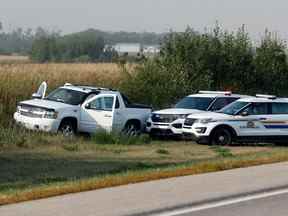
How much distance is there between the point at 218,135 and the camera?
90.6 ft

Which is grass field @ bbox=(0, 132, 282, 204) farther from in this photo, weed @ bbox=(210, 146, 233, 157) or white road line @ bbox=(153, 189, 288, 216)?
white road line @ bbox=(153, 189, 288, 216)

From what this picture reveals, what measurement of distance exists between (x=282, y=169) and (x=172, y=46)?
2236 centimetres

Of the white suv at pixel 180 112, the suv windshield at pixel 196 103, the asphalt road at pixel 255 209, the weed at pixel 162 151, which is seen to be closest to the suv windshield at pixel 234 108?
the white suv at pixel 180 112

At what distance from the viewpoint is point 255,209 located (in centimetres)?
1194

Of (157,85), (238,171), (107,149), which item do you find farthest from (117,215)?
(157,85)

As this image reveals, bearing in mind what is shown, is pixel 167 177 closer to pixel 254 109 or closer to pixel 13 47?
pixel 254 109

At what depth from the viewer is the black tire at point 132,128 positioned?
29250 millimetres

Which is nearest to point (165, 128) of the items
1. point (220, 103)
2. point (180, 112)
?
point (180, 112)

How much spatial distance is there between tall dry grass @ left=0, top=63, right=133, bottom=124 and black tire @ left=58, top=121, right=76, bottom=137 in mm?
2432

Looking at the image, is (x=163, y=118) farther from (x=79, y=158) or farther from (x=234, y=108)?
(x=79, y=158)

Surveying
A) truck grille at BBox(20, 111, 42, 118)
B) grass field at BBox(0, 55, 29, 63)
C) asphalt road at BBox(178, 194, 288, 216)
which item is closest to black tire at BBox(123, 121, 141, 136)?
truck grille at BBox(20, 111, 42, 118)

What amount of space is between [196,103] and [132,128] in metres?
2.71

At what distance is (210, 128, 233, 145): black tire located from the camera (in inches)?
1085

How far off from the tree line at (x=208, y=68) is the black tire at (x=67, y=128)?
25.4ft
